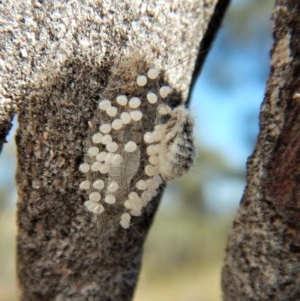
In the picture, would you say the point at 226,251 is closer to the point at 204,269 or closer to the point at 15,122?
the point at 15,122

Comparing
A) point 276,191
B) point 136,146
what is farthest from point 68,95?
point 276,191

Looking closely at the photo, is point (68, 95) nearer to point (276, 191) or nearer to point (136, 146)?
point (136, 146)

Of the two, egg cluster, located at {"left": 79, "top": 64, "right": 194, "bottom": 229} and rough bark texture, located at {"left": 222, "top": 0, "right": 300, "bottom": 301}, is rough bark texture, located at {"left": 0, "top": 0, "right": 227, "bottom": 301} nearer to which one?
egg cluster, located at {"left": 79, "top": 64, "right": 194, "bottom": 229}

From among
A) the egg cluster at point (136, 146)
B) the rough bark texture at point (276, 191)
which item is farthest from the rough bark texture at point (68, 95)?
the rough bark texture at point (276, 191)

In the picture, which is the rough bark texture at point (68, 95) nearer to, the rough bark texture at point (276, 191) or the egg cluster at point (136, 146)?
the egg cluster at point (136, 146)

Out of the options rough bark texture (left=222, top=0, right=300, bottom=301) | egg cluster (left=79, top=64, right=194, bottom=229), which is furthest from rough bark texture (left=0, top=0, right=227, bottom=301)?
rough bark texture (left=222, top=0, right=300, bottom=301)
